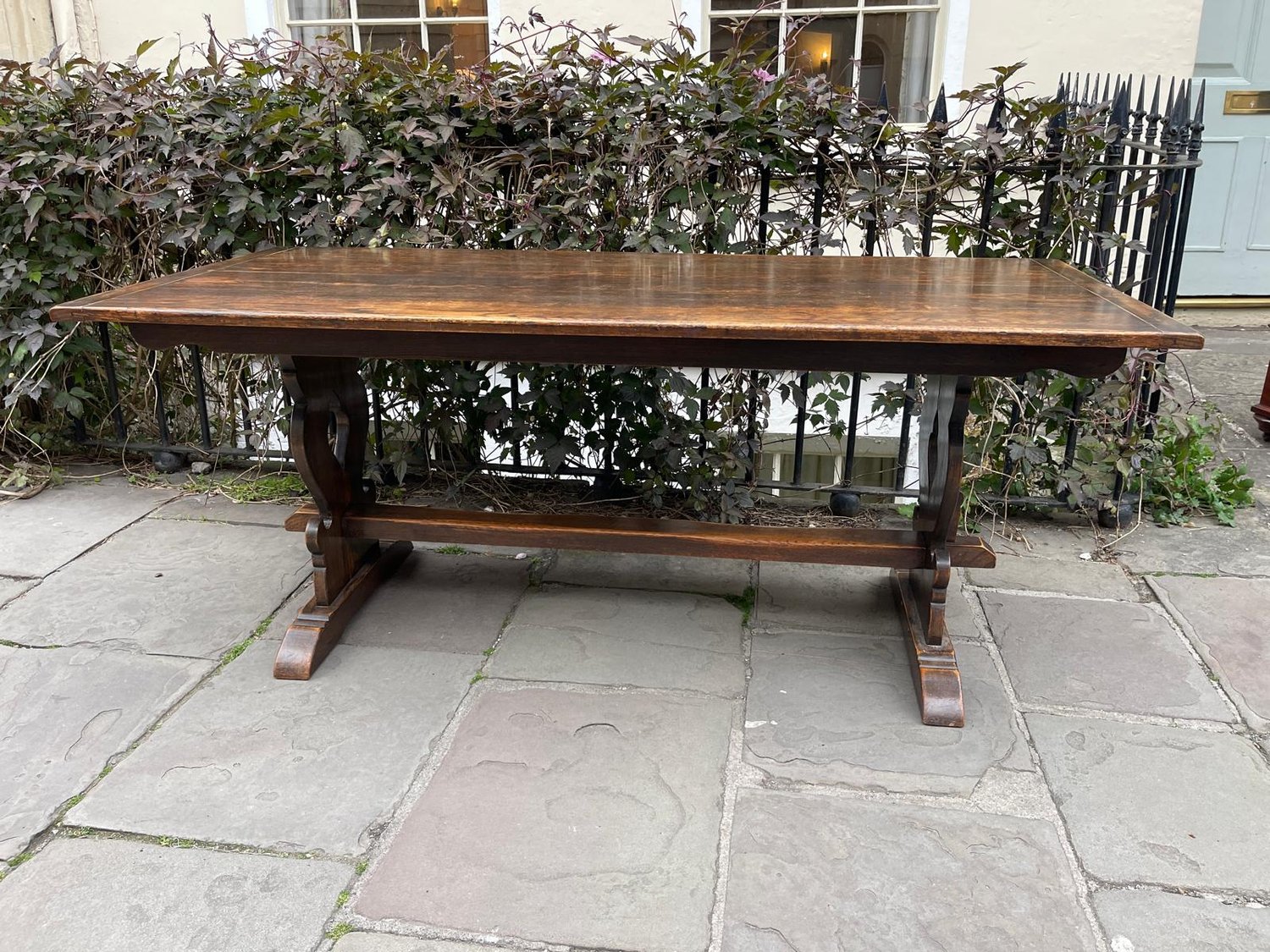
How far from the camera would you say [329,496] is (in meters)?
2.40

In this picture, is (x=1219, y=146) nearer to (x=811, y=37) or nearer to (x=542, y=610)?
(x=811, y=37)

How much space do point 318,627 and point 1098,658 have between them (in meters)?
1.95

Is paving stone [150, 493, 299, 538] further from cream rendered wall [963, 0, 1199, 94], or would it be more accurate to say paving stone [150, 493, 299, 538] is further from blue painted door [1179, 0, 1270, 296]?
blue painted door [1179, 0, 1270, 296]

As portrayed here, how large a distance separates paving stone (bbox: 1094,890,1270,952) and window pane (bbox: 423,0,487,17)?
499 centimetres

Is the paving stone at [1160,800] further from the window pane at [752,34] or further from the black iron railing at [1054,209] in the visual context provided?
the window pane at [752,34]

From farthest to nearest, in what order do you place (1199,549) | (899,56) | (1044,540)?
1. (899,56)
2. (1044,540)
3. (1199,549)

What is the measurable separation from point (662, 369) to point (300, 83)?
146 centimetres

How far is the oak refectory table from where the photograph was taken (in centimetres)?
170

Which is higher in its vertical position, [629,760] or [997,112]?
[997,112]

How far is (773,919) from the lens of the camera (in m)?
1.54

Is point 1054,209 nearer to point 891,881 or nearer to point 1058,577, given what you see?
point 1058,577

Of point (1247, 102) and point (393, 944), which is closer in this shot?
point (393, 944)

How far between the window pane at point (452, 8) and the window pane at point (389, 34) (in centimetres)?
11

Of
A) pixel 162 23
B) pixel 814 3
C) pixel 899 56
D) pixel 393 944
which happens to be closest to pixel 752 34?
pixel 814 3
